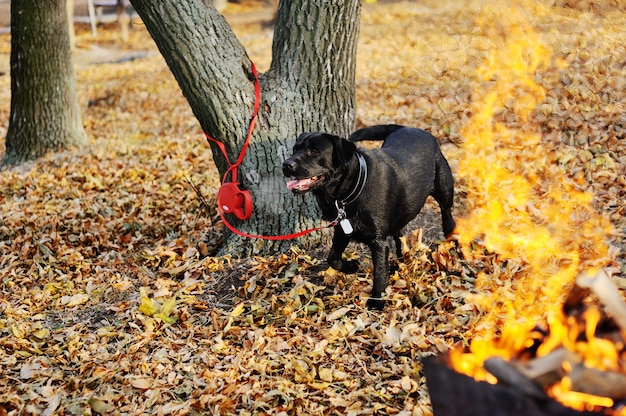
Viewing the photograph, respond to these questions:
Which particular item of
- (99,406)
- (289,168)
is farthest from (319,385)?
(289,168)

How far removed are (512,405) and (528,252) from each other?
3348mm

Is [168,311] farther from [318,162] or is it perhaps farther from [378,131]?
[378,131]

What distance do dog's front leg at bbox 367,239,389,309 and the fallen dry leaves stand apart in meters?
0.10

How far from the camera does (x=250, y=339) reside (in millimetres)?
4918

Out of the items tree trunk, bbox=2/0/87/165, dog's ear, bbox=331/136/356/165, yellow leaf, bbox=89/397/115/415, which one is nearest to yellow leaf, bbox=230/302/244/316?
yellow leaf, bbox=89/397/115/415

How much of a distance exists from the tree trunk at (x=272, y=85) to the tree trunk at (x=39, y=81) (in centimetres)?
576

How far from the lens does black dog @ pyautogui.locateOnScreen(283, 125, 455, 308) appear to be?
491cm

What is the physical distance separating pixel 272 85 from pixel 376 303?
2313 millimetres

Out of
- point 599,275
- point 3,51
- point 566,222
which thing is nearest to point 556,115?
point 566,222

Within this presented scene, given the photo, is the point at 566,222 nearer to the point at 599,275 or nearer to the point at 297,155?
the point at 297,155

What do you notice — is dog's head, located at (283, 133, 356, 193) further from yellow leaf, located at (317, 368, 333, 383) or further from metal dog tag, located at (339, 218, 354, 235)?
yellow leaf, located at (317, 368, 333, 383)

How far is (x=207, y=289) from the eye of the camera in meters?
5.80

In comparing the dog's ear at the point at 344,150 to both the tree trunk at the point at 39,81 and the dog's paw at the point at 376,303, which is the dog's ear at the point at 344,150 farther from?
the tree trunk at the point at 39,81

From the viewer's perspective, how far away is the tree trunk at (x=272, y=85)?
5816 mm
